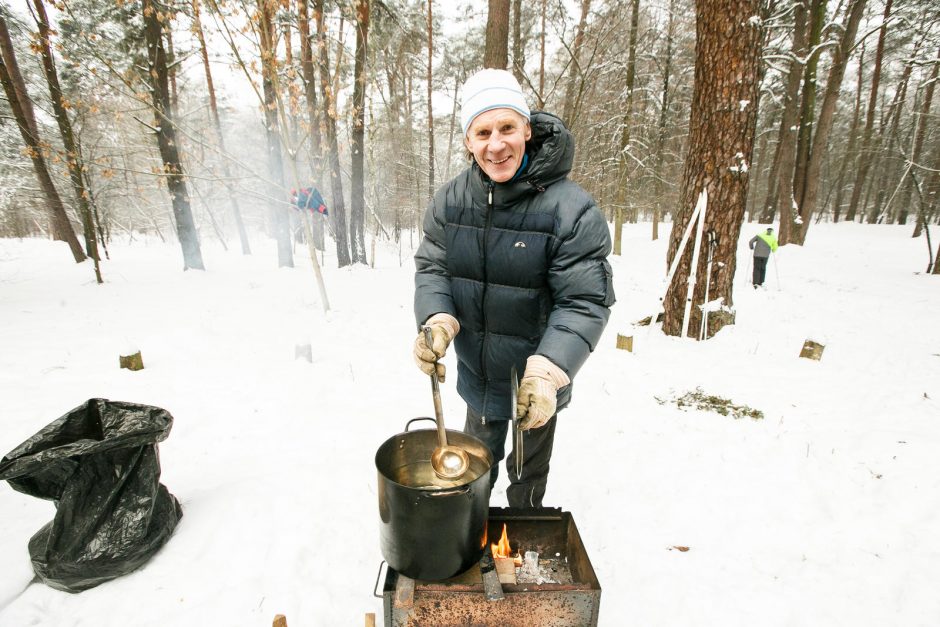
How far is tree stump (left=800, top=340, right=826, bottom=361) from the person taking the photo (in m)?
4.45

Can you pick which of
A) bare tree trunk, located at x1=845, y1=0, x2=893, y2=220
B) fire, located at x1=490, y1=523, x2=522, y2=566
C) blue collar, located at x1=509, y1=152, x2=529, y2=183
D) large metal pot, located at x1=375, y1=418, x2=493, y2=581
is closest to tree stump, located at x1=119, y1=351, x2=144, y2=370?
large metal pot, located at x1=375, y1=418, x2=493, y2=581

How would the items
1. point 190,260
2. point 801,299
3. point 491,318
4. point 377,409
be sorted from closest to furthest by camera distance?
1. point 491,318
2. point 377,409
3. point 801,299
4. point 190,260

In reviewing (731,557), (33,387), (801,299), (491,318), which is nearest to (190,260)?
(33,387)

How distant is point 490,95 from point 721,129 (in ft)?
13.4

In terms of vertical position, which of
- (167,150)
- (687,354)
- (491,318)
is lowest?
(687,354)

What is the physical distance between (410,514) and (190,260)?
41.3ft

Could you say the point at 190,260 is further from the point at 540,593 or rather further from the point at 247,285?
the point at 540,593

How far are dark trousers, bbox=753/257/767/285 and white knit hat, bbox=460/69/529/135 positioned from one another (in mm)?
9909

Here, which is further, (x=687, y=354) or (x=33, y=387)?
(x=687, y=354)

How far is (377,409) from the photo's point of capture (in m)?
3.76

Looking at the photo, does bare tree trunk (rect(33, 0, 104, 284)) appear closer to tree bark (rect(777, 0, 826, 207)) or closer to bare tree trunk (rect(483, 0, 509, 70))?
bare tree trunk (rect(483, 0, 509, 70))

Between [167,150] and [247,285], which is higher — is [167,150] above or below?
above

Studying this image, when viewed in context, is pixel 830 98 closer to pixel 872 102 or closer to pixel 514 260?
pixel 872 102

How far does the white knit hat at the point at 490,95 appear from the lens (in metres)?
1.64
